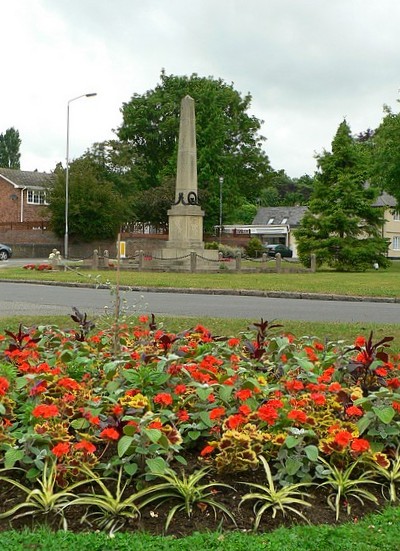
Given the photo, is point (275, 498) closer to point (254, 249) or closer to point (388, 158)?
point (388, 158)

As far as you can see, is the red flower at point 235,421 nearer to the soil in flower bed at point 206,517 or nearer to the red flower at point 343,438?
the soil in flower bed at point 206,517

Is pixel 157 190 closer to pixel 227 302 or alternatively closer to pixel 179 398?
pixel 227 302

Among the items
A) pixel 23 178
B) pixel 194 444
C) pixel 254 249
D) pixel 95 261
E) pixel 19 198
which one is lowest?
pixel 194 444

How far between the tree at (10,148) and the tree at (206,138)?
149 feet

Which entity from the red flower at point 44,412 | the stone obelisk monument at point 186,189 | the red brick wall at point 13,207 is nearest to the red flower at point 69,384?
the red flower at point 44,412

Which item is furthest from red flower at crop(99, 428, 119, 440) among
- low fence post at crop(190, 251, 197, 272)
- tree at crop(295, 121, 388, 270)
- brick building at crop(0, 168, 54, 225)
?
brick building at crop(0, 168, 54, 225)

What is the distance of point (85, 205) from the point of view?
1917 inches

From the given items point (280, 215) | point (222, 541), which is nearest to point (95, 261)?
point (222, 541)

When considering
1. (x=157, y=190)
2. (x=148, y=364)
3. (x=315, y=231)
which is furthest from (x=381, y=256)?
(x=148, y=364)

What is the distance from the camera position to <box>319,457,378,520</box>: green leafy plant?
13.2ft

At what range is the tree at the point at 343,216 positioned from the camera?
4116cm

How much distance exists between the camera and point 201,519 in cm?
379

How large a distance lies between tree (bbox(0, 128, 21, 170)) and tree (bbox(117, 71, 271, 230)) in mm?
45503

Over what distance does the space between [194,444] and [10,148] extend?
110 meters
